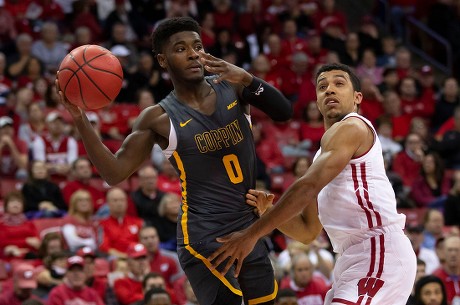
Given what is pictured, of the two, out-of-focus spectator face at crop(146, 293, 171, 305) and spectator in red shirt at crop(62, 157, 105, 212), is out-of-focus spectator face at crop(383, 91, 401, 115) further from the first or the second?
out-of-focus spectator face at crop(146, 293, 171, 305)

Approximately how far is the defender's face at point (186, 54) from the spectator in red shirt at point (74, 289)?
13.8 ft

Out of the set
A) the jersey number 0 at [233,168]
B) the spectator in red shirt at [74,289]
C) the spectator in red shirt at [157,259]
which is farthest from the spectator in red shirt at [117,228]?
the jersey number 0 at [233,168]

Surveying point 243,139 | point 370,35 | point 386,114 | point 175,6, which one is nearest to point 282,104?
point 243,139

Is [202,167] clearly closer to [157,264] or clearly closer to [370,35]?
[157,264]

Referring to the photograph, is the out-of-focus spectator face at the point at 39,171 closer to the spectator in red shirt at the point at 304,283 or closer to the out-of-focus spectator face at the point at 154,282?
the out-of-focus spectator face at the point at 154,282

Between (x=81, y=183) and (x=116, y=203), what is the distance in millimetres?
1079

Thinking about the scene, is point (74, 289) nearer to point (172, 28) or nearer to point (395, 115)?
point (172, 28)

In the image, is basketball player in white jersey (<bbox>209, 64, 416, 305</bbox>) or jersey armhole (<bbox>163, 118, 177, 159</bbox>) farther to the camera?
jersey armhole (<bbox>163, 118, 177, 159</bbox>)

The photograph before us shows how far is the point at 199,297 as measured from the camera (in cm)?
564

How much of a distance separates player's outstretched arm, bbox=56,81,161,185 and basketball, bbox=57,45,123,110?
0.07m

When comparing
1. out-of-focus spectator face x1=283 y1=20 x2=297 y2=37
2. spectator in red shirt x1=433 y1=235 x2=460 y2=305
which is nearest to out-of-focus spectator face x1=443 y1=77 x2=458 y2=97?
out-of-focus spectator face x1=283 y1=20 x2=297 y2=37

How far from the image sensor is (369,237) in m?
5.18

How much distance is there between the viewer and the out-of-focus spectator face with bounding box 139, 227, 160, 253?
1050 cm

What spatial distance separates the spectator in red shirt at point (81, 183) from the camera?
1165 centimetres
